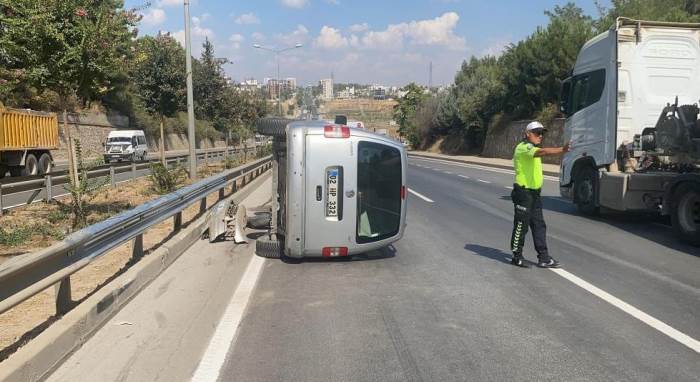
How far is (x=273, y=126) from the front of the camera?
8.05 metres

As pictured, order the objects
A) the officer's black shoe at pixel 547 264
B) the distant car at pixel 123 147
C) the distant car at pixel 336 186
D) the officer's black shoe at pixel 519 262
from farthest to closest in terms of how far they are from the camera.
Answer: the distant car at pixel 123 147, the officer's black shoe at pixel 519 262, the officer's black shoe at pixel 547 264, the distant car at pixel 336 186

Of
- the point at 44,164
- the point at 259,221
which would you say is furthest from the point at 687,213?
the point at 44,164

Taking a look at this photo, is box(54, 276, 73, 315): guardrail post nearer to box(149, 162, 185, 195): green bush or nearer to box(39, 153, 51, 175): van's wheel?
box(149, 162, 185, 195): green bush

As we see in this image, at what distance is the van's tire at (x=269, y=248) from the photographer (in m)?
8.40

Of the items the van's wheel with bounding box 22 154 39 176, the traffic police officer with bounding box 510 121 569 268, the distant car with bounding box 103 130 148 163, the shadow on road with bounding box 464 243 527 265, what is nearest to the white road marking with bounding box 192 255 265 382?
the shadow on road with bounding box 464 243 527 265

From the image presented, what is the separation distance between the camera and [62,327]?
15.2 feet

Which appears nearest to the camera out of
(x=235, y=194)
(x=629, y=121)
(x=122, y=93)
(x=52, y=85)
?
(x=52, y=85)

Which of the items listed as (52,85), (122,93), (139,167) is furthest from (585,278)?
(122,93)

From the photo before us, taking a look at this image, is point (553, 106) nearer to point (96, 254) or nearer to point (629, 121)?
point (629, 121)

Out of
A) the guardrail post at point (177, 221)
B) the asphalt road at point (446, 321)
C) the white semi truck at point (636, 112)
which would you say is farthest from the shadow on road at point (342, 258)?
the white semi truck at point (636, 112)

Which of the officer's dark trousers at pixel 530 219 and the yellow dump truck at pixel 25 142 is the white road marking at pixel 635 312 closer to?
the officer's dark trousers at pixel 530 219

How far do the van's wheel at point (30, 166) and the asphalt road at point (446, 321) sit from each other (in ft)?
56.5

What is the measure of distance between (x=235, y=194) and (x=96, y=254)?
32.2 feet

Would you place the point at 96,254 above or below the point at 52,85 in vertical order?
below
